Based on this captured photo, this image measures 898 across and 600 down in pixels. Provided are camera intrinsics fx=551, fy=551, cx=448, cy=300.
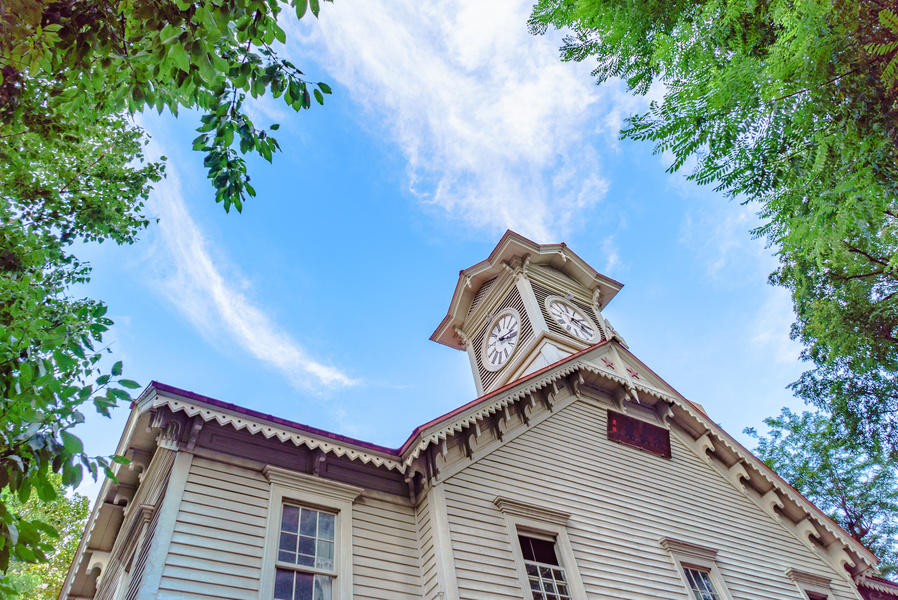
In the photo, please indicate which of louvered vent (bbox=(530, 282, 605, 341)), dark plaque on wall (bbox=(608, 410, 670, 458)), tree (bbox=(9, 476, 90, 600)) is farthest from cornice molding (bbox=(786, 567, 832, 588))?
tree (bbox=(9, 476, 90, 600))

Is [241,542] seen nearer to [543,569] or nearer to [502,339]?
[543,569]

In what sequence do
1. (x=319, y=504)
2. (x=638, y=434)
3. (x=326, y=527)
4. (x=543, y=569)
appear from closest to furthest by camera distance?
(x=326, y=527), (x=319, y=504), (x=543, y=569), (x=638, y=434)

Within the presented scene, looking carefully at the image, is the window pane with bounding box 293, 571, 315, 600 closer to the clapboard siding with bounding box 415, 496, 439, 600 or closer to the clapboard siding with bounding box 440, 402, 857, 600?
the clapboard siding with bounding box 415, 496, 439, 600

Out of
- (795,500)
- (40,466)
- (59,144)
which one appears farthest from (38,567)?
(795,500)

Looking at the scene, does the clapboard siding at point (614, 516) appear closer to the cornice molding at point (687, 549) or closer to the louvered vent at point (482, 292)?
the cornice molding at point (687, 549)

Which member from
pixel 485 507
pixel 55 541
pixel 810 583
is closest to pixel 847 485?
pixel 810 583

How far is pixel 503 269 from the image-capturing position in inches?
697

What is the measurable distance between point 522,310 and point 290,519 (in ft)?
32.5

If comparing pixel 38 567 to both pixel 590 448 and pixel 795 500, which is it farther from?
pixel 795 500

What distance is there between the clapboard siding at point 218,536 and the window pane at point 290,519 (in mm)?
313

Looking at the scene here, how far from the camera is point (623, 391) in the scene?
1363cm

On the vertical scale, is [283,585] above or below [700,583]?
below

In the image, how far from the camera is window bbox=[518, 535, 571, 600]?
8.80m

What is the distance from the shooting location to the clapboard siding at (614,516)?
899cm
